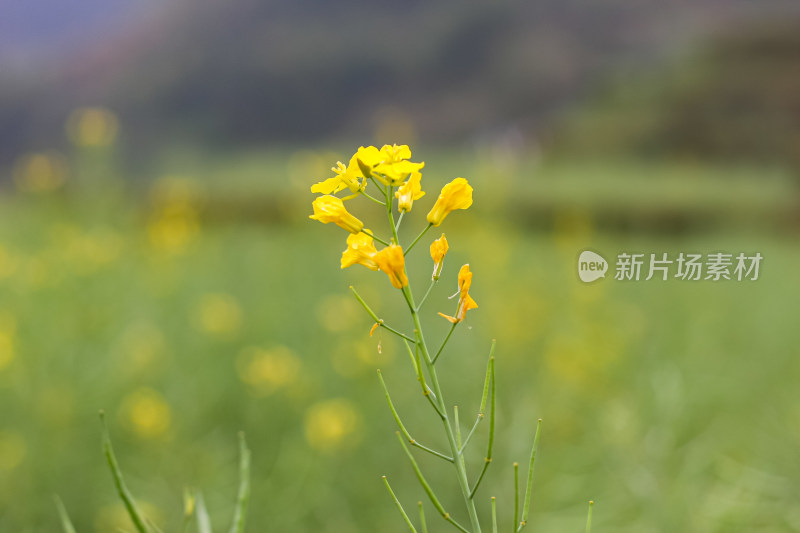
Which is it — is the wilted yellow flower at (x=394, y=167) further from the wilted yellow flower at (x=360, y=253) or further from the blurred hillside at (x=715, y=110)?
the blurred hillside at (x=715, y=110)

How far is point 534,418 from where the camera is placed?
1748 mm

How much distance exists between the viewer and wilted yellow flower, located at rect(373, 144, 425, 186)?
47 centimetres

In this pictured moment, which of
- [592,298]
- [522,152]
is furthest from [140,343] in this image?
[522,152]

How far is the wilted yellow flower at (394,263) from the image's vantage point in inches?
18.1

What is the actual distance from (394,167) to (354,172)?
4cm

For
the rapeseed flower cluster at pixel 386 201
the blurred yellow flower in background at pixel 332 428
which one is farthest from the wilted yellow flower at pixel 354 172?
the blurred yellow flower in background at pixel 332 428

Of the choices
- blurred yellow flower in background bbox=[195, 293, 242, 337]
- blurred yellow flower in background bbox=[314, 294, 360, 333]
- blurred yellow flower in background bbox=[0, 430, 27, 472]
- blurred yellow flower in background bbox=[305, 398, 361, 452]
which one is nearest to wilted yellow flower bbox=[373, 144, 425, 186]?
blurred yellow flower in background bbox=[305, 398, 361, 452]

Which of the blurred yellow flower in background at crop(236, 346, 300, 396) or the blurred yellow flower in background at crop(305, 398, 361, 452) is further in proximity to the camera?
the blurred yellow flower in background at crop(236, 346, 300, 396)

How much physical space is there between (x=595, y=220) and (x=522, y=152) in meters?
2.12

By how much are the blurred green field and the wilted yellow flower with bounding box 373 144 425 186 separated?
1.21 metres

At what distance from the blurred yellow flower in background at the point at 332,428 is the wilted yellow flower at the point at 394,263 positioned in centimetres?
137

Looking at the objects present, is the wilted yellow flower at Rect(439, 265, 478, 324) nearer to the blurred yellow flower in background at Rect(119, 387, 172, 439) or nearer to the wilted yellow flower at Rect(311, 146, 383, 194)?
the wilted yellow flower at Rect(311, 146, 383, 194)

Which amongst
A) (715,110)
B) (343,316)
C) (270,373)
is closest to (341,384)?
(343,316)

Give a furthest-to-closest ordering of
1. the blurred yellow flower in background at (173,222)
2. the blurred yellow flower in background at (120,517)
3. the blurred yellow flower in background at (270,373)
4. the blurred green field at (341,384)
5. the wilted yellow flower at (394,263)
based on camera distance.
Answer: the blurred yellow flower in background at (173,222)
the blurred yellow flower in background at (270,373)
the blurred green field at (341,384)
the blurred yellow flower in background at (120,517)
the wilted yellow flower at (394,263)
